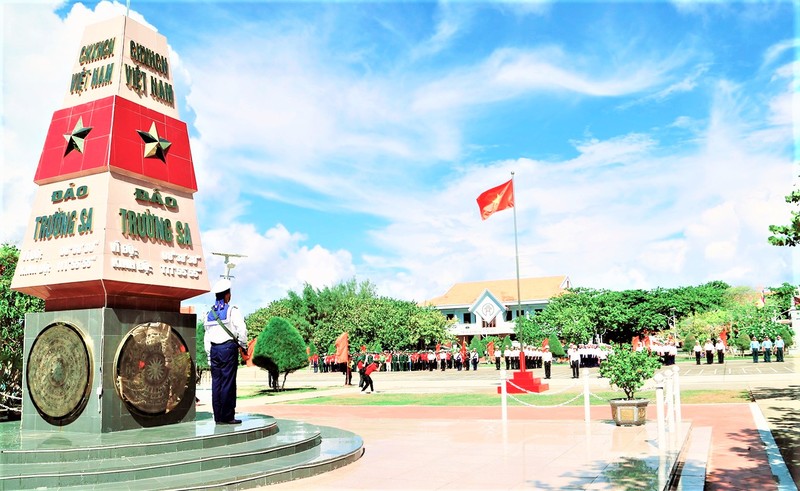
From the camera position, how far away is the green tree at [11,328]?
12133 mm

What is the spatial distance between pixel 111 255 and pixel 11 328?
16.8ft

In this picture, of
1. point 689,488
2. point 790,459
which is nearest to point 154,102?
point 689,488

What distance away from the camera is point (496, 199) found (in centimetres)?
2158

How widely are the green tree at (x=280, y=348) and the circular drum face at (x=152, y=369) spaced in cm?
1579

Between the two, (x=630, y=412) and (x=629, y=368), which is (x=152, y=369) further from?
(x=629, y=368)

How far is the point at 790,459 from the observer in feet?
29.9

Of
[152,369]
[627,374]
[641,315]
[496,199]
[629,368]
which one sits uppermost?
[496,199]

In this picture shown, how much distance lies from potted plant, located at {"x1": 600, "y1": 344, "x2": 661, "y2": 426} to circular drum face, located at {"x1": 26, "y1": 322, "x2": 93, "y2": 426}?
8.55 meters

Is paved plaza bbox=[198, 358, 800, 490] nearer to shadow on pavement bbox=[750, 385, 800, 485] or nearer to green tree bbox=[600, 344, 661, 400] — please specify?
shadow on pavement bbox=[750, 385, 800, 485]

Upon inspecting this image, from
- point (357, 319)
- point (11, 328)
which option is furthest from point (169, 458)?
point (357, 319)

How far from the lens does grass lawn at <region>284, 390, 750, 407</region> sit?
17031mm

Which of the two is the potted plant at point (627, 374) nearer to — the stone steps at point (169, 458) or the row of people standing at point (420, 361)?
the stone steps at point (169, 458)

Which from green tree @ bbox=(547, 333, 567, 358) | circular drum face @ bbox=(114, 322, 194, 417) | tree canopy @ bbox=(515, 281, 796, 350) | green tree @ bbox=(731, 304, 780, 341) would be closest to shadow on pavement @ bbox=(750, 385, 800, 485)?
circular drum face @ bbox=(114, 322, 194, 417)

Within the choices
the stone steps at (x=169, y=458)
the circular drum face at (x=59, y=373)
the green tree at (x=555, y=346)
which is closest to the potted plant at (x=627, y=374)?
the stone steps at (x=169, y=458)
